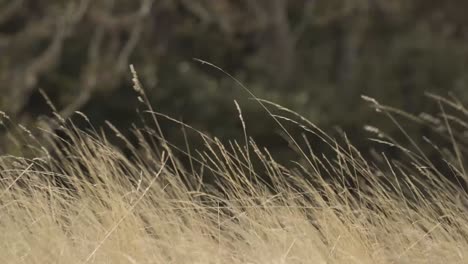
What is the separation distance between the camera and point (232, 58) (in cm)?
2061

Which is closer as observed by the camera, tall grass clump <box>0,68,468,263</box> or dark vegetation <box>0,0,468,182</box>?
tall grass clump <box>0,68,468,263</box>

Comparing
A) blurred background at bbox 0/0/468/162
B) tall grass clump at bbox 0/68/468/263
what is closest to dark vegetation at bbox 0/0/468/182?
blurred background at bbox 0/0/468/162

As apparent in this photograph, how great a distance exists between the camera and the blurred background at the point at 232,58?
45.6 ft

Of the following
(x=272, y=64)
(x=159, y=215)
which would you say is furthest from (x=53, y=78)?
(x=159, y=215)

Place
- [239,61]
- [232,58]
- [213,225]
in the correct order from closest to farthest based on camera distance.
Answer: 1. [213,225]
2. [232,58]
3. [239,61]

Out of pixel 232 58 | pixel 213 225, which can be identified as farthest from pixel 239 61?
pixel 213 225

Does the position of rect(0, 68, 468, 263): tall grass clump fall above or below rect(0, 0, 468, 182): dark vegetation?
above

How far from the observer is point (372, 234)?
421 centimetres

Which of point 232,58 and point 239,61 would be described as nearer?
point 232,58

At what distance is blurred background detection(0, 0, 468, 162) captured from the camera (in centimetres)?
1391

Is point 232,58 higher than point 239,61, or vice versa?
point 232,58

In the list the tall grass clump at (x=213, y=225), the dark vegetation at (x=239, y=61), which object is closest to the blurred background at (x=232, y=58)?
the dark vegetation at (x=239, y=61)

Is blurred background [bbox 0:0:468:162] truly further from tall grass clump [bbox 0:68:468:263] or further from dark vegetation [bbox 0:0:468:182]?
tall grass clump [bbox 0:68:468:263]

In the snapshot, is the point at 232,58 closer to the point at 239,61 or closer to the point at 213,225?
the point at 239,61
